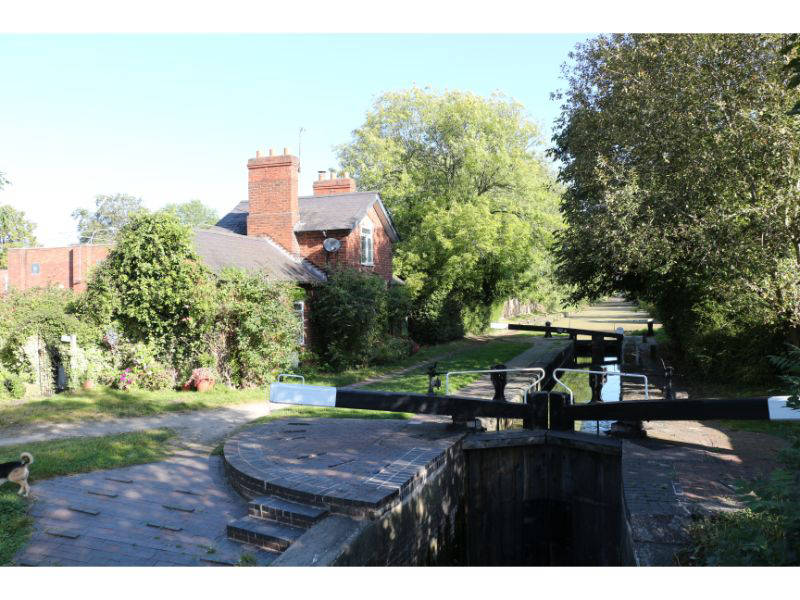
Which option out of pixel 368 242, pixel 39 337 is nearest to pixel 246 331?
pixel 39 337

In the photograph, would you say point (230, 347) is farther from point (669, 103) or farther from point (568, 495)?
point (669, 103)

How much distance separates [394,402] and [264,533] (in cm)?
415

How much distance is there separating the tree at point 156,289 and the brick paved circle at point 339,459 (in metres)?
5.27

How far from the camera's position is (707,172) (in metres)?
11.6

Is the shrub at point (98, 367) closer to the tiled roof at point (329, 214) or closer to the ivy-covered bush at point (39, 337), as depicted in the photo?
the ivy-covered bush at point (39, 337)

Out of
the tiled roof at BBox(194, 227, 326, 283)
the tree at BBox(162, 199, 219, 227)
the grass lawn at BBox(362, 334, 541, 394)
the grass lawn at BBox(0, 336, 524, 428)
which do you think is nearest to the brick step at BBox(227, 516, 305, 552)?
the grass lawn at BBox(0, 336, 524, 428)

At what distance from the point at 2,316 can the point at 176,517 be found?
419 inches

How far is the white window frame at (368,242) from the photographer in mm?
23031

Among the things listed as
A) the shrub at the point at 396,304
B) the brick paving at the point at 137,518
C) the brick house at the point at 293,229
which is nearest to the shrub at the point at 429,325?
the shrub at the point at 396,304

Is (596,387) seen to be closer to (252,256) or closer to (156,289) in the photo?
(156,289)

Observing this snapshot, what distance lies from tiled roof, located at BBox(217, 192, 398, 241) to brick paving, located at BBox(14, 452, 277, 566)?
14.2 metres

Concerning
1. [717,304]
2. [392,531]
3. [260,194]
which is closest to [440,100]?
[260,194]

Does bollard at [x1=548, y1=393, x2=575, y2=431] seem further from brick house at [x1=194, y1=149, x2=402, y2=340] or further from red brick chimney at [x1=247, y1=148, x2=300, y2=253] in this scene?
red brick chimney at [x1=247, y1=148, x2=300, y2=253]

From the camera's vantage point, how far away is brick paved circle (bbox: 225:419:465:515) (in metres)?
6.52
